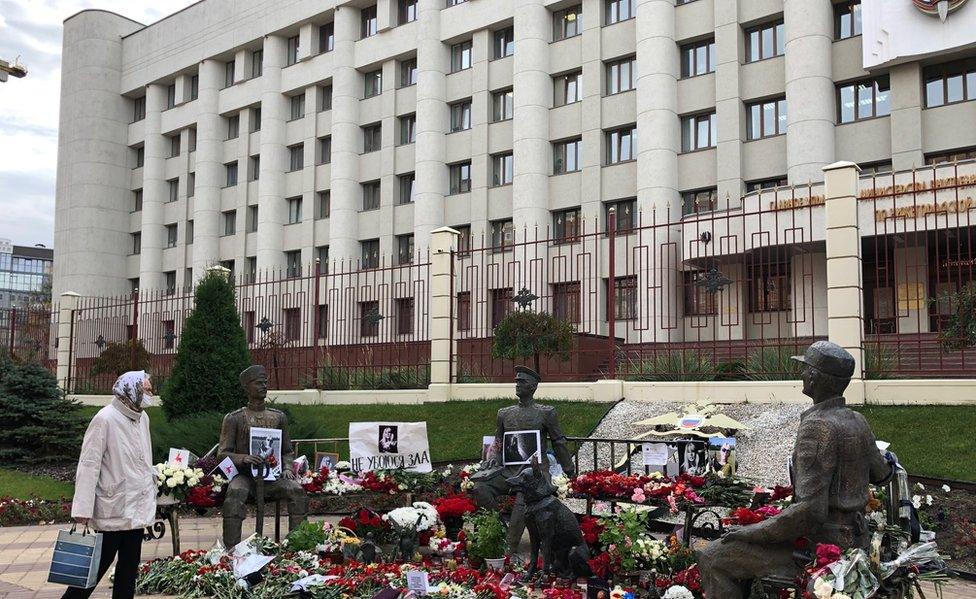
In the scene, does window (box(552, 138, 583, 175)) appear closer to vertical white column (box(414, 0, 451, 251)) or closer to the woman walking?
vertical white column (box(414, 0, 451, 251))

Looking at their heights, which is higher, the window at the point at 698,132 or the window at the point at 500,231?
the window at the point at 698,132

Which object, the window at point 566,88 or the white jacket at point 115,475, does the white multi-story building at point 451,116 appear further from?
the white jacket at point 115,475

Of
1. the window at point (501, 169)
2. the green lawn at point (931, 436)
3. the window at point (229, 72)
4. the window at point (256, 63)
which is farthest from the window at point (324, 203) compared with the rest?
the green lawn at point (931, 436)

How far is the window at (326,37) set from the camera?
41209 mm

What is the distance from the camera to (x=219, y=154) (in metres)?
45.1

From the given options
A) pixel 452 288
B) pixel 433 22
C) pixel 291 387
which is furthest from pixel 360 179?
pixel 452 288

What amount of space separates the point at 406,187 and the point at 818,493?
34513 mm

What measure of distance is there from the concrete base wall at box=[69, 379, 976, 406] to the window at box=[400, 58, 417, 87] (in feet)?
71.9

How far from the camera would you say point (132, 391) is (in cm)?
644

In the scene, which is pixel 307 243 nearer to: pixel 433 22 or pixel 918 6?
pixel 433 22

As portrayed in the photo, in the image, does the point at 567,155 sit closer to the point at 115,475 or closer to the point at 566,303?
the point at 566,303

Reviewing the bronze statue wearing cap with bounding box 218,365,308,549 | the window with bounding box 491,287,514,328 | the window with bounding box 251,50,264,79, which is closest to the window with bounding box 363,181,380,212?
the window with bounding box 251,50,264,79

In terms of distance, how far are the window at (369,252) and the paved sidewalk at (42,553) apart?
2587 centimetres

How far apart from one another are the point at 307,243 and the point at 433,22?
11.5m
